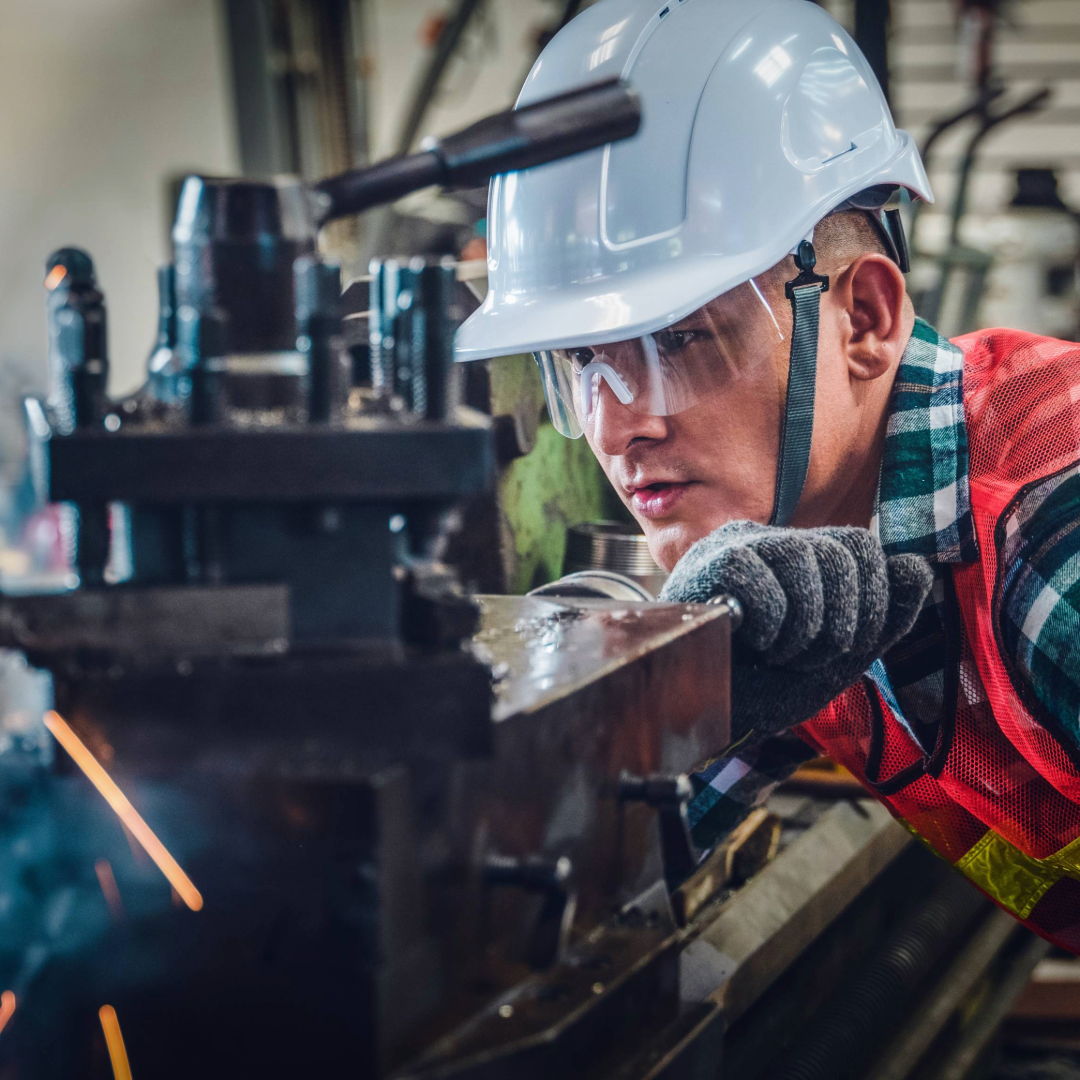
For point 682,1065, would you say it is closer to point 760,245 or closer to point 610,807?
point 610,807

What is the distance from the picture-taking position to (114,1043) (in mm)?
604

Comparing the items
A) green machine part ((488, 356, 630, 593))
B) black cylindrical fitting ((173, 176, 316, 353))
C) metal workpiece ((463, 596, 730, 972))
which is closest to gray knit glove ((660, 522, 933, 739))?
metal workpiece ((463, 596, 730, 972))

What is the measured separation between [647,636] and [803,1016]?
0.98 m

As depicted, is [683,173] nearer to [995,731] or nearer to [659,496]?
[659,496]

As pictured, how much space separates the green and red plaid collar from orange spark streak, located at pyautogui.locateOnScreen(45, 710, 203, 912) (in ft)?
3.19

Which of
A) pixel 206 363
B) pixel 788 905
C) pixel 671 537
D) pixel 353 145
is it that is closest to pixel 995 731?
pixel 788 905

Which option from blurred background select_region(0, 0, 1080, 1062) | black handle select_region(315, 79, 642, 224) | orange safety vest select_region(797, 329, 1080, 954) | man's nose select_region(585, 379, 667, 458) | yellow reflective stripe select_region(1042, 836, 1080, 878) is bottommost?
yellow reflective stripe select_region(1042, 836, 1080, 878)

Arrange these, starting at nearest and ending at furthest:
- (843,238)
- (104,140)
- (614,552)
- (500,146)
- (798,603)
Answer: (500,146), (798,603), (843,238), (614,552), (104,140)

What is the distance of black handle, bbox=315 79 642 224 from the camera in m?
0.69

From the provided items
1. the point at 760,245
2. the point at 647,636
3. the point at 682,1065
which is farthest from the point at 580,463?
the point at 682,1065

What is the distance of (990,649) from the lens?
1285mm

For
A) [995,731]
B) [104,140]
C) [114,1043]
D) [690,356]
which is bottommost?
[995,731]

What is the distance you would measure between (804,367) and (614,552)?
388 millimetres

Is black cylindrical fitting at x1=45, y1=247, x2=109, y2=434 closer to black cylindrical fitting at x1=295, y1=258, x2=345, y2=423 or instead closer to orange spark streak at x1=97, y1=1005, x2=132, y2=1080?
black cylindrical fitting at x1=295, y1=258, x2=345, y2=423
